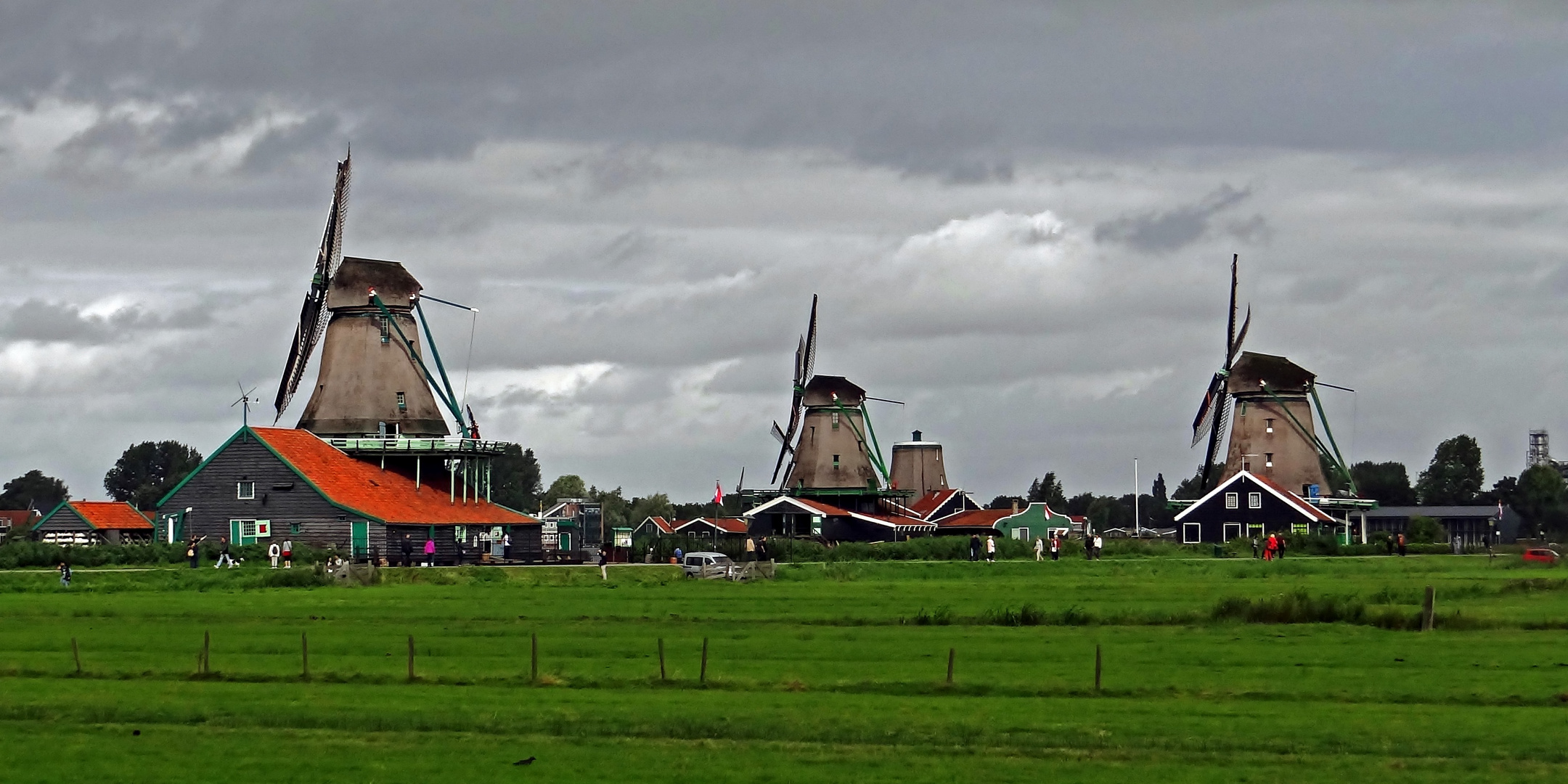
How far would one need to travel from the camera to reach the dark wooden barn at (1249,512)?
11206cm

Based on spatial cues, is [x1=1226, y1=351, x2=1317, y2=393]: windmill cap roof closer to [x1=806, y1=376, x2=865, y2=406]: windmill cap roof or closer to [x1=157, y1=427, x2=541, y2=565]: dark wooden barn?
[x1=806, y1=376, x2=865, y2=406]: windmill cap roof

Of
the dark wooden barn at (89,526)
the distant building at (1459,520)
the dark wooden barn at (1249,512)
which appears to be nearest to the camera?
the dark wooden barn at (89,526)

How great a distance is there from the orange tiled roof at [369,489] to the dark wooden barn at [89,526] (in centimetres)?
2001

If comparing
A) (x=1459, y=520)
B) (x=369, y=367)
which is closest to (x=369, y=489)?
(x=369, y=367)

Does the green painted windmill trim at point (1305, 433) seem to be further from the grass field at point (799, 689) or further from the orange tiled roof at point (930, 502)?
the grass field at point (799, 689)

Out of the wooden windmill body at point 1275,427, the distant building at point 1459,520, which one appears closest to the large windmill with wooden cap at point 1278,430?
the wooden windmill body at point 1275,427

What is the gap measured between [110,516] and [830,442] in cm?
4616

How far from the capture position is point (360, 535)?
81.6 m

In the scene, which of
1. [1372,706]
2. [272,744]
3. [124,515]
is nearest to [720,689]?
[272,744]

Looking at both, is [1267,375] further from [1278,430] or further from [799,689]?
[799,689]

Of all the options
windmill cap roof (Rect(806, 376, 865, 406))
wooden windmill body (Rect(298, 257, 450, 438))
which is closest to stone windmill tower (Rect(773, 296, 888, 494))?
windmill cap roof (Rect(806, 376, 865, 406))

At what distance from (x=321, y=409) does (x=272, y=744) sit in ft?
225

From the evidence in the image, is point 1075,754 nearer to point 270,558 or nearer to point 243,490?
point 270,558

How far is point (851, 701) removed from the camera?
97.3 ft
